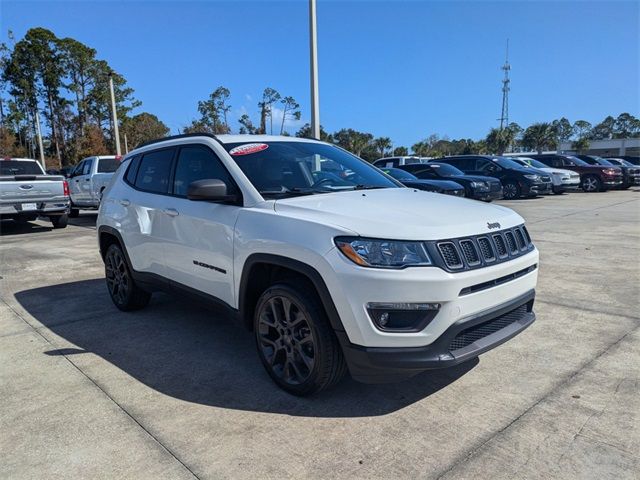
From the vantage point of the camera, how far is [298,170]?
152 inches

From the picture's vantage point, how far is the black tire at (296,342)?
2.93 meters

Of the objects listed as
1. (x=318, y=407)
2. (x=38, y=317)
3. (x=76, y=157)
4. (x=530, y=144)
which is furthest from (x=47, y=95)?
(x=530, y=144)

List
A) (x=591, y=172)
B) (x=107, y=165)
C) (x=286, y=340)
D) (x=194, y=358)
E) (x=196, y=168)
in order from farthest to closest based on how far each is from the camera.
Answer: (x=591, y=172) < (x=107, y=165) < (x=196, y=168) < (x=194, y=358) < (x=286, y=340)

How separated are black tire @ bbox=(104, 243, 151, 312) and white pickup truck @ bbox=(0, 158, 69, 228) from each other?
781 cm

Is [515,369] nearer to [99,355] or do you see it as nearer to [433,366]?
[433,366]

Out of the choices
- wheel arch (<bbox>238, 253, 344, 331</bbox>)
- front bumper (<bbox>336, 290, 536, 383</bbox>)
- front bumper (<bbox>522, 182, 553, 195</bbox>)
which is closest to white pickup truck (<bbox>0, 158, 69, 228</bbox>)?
wheel arch (<bbox>238, 253, 344, 331</bbox>)

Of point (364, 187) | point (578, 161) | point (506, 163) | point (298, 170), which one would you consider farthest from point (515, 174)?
point (298, 170)

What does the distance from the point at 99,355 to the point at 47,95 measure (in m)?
57.4

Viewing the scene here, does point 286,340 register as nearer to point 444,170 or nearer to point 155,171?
point 155,171

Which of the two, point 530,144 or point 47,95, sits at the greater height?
point 47,95

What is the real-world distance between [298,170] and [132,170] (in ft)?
7.28

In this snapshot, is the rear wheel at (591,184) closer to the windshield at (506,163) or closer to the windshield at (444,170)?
the windshield at (506,163)

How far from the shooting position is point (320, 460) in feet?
8.34

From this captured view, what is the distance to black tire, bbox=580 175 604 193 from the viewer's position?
70.5 ft
